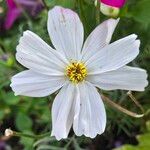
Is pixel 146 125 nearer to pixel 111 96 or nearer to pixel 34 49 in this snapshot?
pixel 111 96

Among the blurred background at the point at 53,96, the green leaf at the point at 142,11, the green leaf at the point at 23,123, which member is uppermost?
the green leaf at the point at 142,11

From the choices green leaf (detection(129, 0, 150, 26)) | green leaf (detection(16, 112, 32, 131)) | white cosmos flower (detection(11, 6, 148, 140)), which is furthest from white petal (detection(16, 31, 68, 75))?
green leaf (detection(16, 112, 32, 131))

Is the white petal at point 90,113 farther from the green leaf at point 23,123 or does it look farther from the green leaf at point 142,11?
the green leaf at point 23,123

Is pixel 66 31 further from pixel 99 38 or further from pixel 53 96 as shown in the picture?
pixel 53 96

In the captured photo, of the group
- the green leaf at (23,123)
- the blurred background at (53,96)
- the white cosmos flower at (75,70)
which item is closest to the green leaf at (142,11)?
the blurred background at (53,96)

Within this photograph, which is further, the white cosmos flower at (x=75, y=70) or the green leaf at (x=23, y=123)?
the green leaf at (x=23, y=123)

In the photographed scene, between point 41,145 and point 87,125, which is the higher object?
point 87,125

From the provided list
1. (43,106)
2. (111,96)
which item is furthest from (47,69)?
(43,106)
